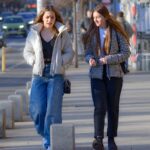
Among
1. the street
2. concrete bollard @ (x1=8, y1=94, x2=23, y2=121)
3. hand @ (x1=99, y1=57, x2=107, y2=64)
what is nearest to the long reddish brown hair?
hand @ (x1=99, y1=57, x2=107, y2=64)

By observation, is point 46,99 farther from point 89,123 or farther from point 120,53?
point 89,123

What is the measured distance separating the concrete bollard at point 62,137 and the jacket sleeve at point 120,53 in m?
1.01

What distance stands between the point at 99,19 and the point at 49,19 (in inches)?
26.1

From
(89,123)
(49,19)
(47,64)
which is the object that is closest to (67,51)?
(47,64)

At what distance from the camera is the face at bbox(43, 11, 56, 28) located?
11.1 meters

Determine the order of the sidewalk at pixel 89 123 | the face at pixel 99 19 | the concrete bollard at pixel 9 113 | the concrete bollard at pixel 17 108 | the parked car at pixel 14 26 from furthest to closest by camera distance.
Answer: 1. the parked car at pixel 14 26
2. the concrete bollard at pixel 17 108
3. the concrete bollard at pixel 9 113
4. the sidewalk at pixel 89 123
5. the face at pixel 99 19

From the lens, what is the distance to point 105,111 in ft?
36.0

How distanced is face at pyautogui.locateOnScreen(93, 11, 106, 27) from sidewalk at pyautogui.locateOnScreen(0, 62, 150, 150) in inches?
70.3

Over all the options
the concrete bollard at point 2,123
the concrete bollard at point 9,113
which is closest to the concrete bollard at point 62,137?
the concrete bollard at point 2,123

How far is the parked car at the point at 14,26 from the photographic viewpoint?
65.4 meters

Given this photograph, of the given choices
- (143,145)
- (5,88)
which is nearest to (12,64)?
(5,88)

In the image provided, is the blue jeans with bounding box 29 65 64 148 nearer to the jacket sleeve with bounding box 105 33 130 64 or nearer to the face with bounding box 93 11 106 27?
the jacket sleeve with bounding box 105 33 130 64

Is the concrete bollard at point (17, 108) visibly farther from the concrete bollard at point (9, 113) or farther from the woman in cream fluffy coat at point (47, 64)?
the woman in cream fluffy coat at point (47, 64)

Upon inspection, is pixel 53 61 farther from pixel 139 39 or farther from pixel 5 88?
pixel 139 39
